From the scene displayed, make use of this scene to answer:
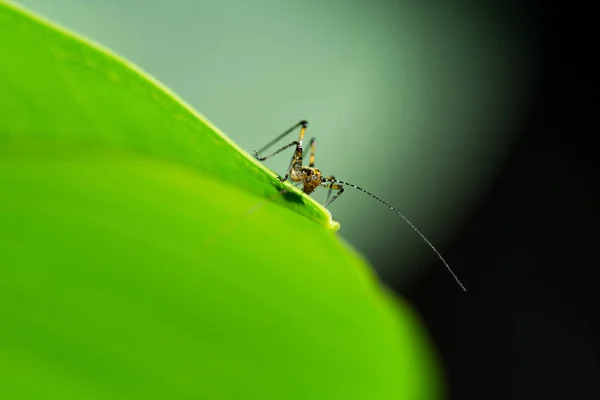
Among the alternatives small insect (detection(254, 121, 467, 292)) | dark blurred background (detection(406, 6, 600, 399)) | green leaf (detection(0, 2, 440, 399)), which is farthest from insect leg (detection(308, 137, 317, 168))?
green leaf (detection(0, 2, 440, 399))

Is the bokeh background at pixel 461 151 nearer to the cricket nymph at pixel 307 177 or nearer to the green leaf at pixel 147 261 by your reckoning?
the cricket nymph at pixel 307 177

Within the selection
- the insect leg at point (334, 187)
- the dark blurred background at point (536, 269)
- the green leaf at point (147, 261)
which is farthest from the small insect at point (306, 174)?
Answer: the green leaf at point (147, 261)

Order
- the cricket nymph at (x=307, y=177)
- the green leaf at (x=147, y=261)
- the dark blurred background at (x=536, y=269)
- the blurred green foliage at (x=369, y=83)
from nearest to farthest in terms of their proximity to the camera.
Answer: the green leaf at (x=147, y=261), the blurred green foliage at (x=369, y=83), the cricket nymph at (x=307, y=177), the dark blurred background at (x=536, y=269)

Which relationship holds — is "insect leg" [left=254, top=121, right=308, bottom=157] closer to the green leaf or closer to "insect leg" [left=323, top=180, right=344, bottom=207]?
"insect leg" [left=323, top=180, right=344, bottom=207]

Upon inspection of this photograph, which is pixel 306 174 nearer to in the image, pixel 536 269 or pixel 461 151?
Result: pixel 461 151

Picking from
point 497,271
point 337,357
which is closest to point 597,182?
point 497,271

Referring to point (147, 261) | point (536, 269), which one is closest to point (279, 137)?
point (536, 269)
